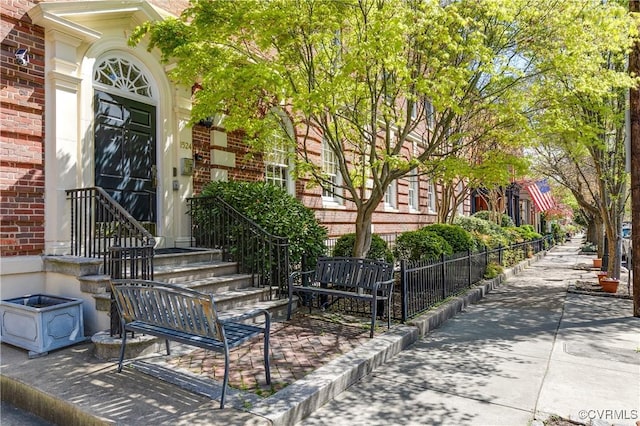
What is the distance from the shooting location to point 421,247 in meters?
9.92

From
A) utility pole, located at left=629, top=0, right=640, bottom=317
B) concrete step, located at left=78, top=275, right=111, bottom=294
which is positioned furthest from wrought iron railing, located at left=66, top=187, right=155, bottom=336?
utility pole, located at left=629, top=0, right=640, bottom=317

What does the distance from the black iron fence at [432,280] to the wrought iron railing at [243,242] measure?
2.03m

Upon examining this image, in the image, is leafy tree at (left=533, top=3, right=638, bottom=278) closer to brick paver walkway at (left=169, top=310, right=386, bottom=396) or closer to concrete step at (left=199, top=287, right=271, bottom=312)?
brick paver walkway at (left=169, top=310, right=386, bottom=396)

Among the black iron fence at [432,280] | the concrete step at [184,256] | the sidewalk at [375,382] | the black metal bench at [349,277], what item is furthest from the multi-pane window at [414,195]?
the concrete step at [184,256]

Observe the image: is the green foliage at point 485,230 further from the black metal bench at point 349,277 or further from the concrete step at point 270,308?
the concrete step at point 270,308

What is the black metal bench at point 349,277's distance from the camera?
20.4 feet

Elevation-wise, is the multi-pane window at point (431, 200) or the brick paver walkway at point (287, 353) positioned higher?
the multi-pane window at point (431, 200)

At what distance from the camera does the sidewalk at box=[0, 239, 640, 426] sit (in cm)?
355

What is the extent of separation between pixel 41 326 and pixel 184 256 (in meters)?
2.56

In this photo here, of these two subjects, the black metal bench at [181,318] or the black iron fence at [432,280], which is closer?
the black metal bench at [181,318]

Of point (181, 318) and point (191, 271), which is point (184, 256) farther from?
point (181, 318)

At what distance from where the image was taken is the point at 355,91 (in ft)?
22.9

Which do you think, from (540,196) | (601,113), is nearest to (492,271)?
(601,113)

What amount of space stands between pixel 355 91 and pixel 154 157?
4.11 metres
